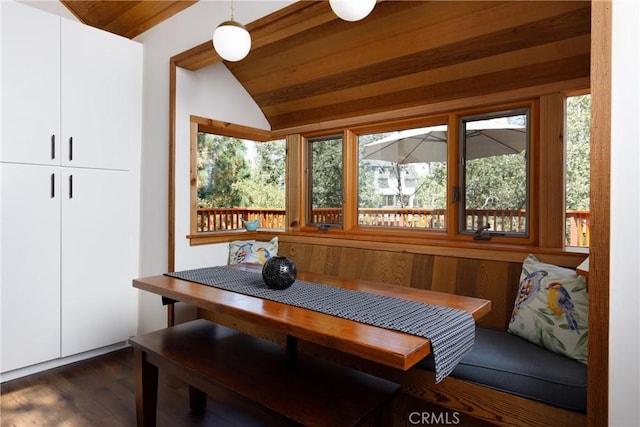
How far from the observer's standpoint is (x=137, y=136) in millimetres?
3055

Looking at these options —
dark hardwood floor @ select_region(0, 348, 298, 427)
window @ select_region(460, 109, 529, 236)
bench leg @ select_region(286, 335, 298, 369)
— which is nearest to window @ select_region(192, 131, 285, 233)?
dark hardwood floor @ select_region(0, 348, 298, 427)

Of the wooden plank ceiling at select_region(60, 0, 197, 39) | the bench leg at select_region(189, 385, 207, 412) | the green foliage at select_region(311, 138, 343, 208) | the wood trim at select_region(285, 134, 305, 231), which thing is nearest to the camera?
→ the bench leg at select_region(189, 385, 207, 412)

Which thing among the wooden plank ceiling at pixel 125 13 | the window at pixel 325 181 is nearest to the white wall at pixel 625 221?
the window at pixel 325 181

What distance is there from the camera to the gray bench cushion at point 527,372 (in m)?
1.39

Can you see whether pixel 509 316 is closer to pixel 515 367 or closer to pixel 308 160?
pixel 515 367

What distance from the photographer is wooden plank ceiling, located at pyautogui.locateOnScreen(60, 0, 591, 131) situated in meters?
1.96

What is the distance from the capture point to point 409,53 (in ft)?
7.80

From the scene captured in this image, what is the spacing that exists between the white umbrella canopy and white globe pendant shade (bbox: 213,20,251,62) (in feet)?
4.58

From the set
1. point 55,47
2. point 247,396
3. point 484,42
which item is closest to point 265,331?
point 247,396

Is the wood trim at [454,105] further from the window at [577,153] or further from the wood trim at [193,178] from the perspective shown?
the wood trim at [193,178]

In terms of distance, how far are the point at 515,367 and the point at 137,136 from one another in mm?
→ 2989

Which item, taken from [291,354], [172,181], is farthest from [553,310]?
[172,181]

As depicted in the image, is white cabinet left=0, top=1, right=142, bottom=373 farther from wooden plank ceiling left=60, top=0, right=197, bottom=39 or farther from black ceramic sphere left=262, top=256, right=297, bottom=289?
black ceramic sphere left=262, top=256, right=297, bottom=289

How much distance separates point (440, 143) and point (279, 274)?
154cm
